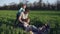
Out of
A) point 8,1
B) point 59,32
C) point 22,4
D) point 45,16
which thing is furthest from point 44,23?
point 8,1

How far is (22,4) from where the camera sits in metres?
2.69

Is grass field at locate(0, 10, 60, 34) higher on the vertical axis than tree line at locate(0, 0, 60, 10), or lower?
lower

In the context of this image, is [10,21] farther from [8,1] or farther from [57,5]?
[57,5]

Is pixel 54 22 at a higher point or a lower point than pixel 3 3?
lower

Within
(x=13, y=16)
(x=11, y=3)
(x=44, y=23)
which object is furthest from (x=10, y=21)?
(x=44, y=23)

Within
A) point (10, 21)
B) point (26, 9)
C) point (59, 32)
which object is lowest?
point (59, 32)

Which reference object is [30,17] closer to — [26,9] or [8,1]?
[26,9]

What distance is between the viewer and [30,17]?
8.70ft

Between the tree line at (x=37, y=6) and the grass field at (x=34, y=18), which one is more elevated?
the tree line at (x=37, y=6)

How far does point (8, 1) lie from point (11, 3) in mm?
59

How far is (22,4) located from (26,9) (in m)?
0.10

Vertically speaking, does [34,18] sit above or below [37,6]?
below

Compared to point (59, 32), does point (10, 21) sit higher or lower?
higher

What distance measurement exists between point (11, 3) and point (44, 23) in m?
0.63
